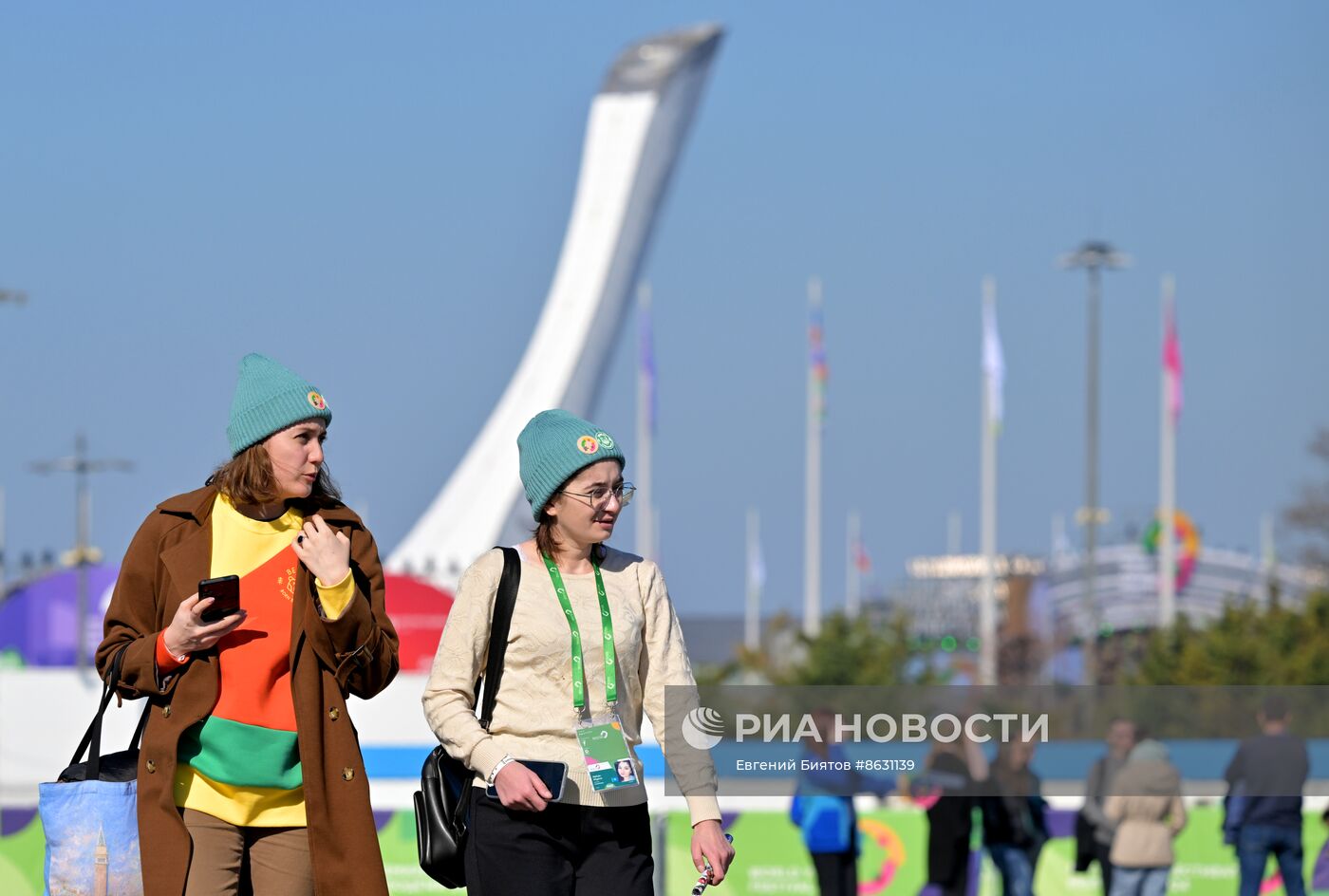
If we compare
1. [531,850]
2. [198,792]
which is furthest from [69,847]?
[531,850]

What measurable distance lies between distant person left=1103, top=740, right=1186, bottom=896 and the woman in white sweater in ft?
18.3

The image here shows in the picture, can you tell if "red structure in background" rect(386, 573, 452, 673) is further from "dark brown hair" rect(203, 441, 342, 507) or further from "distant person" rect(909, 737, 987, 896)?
"dark brown hair" rect(203, 441, 342, 507)

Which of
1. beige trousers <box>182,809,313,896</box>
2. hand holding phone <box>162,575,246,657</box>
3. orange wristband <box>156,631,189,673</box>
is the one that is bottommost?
beige trousers <box>182,809,313,896</box>

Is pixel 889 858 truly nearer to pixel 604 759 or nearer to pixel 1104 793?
pixel 1104 793

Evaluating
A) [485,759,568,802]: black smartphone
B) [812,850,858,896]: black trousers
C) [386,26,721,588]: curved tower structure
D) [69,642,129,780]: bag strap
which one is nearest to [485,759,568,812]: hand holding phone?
[485,759,568,802]: black smartphone

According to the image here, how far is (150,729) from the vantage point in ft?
13.9

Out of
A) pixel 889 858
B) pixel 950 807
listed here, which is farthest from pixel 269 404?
pixel 889 858

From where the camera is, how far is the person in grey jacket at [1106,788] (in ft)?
31.6

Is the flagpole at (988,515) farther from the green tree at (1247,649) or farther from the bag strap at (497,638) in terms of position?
the bag strap at (497,638)

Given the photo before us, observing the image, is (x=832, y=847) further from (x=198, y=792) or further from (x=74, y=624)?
(x=74, y=624)

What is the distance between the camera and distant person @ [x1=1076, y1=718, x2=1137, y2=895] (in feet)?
31.6

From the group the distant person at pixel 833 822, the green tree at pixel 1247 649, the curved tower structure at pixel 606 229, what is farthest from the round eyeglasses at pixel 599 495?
the curved tower structure at pixel 606 229

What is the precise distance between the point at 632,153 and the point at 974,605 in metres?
38.2

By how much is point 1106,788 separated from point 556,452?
19.7ft
